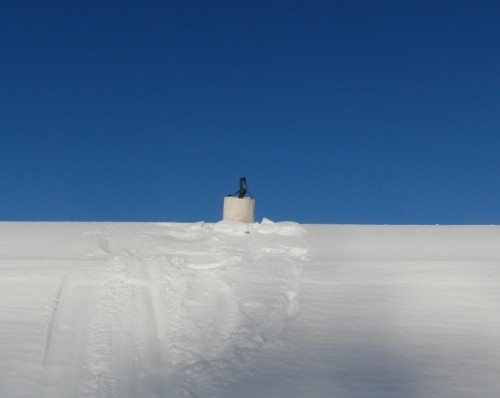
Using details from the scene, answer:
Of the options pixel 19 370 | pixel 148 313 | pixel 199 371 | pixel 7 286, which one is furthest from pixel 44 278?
pixel 199 371

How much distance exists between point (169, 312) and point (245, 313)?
2.01ft

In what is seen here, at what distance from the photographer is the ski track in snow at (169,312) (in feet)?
16.6

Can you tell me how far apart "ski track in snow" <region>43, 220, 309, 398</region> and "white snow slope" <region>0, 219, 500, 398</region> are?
16 millimetres

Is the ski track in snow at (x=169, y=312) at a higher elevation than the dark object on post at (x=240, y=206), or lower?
lower

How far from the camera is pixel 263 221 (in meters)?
9.13

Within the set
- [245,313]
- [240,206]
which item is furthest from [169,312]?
[240,206]

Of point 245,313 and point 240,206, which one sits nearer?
point 245,313

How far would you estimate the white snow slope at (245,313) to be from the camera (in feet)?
16.4

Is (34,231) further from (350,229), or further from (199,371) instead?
(199,371)

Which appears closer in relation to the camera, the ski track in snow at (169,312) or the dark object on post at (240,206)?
the ski track in snow at (169,312)

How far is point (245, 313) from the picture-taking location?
20.4 feet

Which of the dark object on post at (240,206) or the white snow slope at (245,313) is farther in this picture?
the dark object on post at (240,206)

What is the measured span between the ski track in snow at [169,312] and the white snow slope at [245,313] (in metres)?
0.02

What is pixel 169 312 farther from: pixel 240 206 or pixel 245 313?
pixel 240 206
